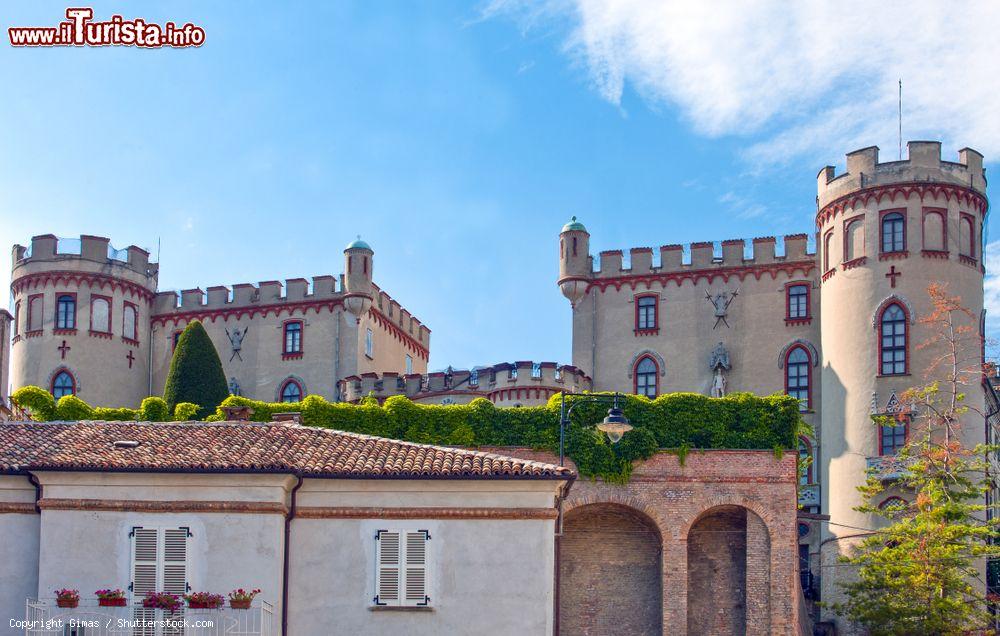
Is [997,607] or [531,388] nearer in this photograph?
[997,607]

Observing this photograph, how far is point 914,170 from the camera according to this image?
196 ft

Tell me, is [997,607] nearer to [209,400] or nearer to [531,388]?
[531,388]

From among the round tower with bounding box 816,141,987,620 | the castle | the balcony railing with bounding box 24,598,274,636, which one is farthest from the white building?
the round tower with bounding box 816,141,987,620

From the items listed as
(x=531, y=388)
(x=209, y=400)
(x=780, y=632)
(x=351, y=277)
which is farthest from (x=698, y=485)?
(x=351, y=277)

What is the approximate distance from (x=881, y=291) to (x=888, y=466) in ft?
24.4

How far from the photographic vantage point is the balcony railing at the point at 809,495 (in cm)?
6020

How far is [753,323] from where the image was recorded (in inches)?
2544

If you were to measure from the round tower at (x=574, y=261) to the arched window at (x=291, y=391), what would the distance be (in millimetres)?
12191

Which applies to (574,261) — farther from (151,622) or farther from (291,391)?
(151,622)

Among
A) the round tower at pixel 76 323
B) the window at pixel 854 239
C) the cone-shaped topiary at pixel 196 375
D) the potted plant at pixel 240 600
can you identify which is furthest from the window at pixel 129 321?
the potted plant at pixel 240 600

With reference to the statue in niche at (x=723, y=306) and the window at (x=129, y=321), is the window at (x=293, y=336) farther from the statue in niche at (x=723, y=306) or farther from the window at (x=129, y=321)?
the statue in niche at (x=723, y=306)

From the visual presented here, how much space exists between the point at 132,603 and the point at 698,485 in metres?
19.3

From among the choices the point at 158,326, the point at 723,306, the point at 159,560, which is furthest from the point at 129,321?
the point at 159,560

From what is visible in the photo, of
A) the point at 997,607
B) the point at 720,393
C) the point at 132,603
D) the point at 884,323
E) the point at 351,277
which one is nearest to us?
the point at 132,603
